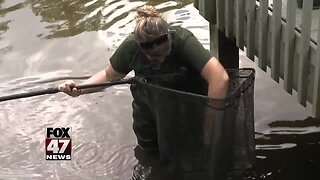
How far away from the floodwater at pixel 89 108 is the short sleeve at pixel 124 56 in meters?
0.81

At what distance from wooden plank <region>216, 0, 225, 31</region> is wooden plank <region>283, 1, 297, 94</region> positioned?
0.95 m

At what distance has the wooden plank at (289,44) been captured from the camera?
3.55 meters

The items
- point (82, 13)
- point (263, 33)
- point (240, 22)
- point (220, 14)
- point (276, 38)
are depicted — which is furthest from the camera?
point (82, 13)

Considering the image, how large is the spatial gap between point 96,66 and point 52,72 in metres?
0.46

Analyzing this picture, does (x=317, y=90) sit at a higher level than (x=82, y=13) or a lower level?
higher

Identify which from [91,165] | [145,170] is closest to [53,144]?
[91,165]

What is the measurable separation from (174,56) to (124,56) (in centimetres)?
35

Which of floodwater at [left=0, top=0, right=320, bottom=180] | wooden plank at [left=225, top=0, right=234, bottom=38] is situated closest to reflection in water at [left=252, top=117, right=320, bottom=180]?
floodwater at [left=0, top=0, right=320, bottom=180]

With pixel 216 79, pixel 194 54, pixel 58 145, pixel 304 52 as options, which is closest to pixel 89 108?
pixel 58 145

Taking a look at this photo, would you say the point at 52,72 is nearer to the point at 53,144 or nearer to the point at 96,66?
the point at 96,66

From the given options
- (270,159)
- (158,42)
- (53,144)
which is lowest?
(270,159)

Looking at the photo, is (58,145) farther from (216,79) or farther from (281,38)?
(281,38)

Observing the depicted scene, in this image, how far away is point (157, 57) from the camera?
3.62 m

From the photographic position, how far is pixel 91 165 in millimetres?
4574
